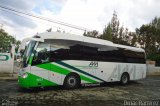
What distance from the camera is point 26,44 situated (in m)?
12.2

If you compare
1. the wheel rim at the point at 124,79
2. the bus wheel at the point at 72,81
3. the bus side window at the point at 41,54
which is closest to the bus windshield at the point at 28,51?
the bus side window at the point at 41,54

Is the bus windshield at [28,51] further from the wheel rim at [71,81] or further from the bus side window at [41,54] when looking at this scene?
the wheel rim at [71,81]

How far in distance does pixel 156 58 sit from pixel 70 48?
3077 cm

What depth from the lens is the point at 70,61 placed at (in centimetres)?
1268

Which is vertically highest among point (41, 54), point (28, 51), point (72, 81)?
point (28, 51)

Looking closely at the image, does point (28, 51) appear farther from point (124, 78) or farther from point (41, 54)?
point (124, 78)

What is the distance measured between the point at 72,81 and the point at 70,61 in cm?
125

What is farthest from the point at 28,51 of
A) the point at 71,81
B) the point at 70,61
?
the point at 71,81

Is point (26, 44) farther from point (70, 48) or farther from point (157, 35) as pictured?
point (157, 35)

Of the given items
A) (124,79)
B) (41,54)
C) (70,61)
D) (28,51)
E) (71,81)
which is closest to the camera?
(41,54)

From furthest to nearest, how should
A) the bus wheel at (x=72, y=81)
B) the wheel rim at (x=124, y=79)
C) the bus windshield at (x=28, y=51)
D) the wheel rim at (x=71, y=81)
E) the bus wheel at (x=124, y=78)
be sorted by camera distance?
1. the wheel rim at (x=124, y=79)
2. the bus wheel at (x=124, y=78)
3. the wheel rim at (x=71, y=81)
4. the bus wheel at (x=72, y=81)
5. the bus windshield at (x=28, y=51)

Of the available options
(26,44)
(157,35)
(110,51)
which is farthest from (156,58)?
(26,44)

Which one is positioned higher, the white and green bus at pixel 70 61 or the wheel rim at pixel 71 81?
the white and green bus at pixel 70 61

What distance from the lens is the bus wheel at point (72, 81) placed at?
12.6 meters
